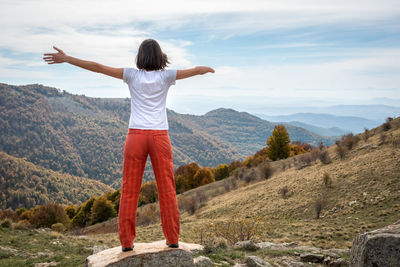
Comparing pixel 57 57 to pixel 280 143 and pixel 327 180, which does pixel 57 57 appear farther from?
Result: pixel 280 143

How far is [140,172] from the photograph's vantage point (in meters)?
5.46

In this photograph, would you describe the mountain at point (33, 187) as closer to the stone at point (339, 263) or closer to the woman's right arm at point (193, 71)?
the stone at point (339, 263)

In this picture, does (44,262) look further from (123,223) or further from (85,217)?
(85,217)

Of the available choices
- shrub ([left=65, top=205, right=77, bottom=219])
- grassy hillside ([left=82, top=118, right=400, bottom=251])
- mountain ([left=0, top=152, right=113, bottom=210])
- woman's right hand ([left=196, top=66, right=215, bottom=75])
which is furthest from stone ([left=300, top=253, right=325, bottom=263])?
mountain ([left=0, top=152, right=113, bottom=210])

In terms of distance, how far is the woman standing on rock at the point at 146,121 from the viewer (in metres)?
5.32

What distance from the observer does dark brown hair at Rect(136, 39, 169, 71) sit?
539cm

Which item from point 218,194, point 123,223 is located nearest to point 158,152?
point 123,223

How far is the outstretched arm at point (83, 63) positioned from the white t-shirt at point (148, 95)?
7.4 inches

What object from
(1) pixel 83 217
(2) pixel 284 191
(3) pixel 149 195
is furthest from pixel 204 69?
(1) pixel 83 217

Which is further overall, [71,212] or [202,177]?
[71,212]

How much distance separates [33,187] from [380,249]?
513 ft

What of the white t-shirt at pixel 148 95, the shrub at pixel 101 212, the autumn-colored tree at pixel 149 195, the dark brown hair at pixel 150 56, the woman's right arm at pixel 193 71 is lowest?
the shrub at pixel 101 212

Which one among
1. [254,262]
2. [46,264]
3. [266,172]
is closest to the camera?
[254,262]

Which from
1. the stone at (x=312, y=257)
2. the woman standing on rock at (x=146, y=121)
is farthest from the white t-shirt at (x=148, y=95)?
the stone at (x=312, y=257)
